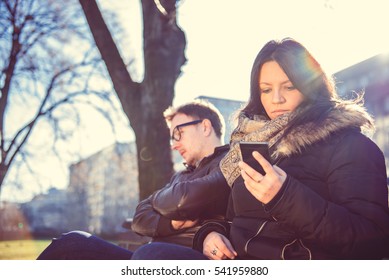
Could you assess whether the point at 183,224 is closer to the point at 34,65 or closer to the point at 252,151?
the point at 252,151

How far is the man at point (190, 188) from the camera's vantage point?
7.86ft

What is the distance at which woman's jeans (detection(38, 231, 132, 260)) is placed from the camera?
2.35m

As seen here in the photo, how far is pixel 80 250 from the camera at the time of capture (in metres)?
2.36

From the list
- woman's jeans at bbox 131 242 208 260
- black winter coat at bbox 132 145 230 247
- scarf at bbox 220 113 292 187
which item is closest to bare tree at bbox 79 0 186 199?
black winter coat at bbox 132 145 230 247

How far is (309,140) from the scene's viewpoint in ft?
6.17

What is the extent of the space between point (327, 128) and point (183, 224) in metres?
1.03

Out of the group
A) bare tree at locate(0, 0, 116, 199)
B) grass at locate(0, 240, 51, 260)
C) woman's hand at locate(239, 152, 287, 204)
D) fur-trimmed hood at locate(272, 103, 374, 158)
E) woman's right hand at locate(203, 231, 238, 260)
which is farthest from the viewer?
bare tree at locate(0, 0, 116, 199)

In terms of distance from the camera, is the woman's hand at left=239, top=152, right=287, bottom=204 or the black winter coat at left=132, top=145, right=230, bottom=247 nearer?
the woman's hand at left=239, top=152, right=287, bottom=204

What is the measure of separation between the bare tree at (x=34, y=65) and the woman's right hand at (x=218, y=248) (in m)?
7.00

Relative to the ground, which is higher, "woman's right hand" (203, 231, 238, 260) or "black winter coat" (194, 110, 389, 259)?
"black winter coat" (194, 110, 389, 259)

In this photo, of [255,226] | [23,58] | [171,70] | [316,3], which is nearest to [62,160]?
[23,58]

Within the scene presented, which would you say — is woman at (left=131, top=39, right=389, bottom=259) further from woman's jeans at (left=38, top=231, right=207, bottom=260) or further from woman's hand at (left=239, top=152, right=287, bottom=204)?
woman's jeans at (left=38, top=231, right=207, bottom=260)
